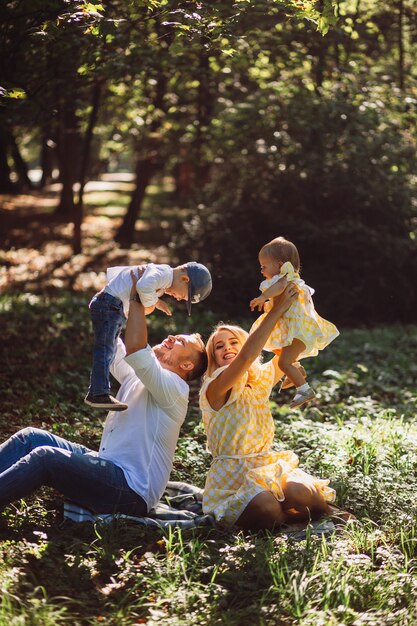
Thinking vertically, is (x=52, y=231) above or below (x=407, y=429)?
below

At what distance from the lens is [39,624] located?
3369 millimetres

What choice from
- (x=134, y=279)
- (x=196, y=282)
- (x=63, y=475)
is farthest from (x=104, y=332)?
(x=63, y=475)

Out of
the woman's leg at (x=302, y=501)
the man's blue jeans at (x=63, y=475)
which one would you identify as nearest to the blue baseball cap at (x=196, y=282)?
the man's blue jeans at (x=63, y=475)

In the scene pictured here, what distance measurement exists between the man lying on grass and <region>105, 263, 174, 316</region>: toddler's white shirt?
0.11 m

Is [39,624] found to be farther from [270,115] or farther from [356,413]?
[270,115]

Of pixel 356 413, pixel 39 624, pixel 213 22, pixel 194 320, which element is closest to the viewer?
pixel 39 624

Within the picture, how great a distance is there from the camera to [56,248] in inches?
633

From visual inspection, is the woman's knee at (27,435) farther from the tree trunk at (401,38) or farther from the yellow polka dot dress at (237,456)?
the tree trunk at (401,38)

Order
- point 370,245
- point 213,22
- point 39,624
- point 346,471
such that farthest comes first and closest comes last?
point 370,245 → point 213,22 → point 346,471 → point 39,624

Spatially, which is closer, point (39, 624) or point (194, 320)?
point (39, 624)

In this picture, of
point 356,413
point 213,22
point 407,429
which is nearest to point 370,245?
point 356,413

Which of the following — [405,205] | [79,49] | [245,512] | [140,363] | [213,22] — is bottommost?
[405,205]

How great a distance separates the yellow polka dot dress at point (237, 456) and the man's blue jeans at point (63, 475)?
482 mm

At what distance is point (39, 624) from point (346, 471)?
110 inches
